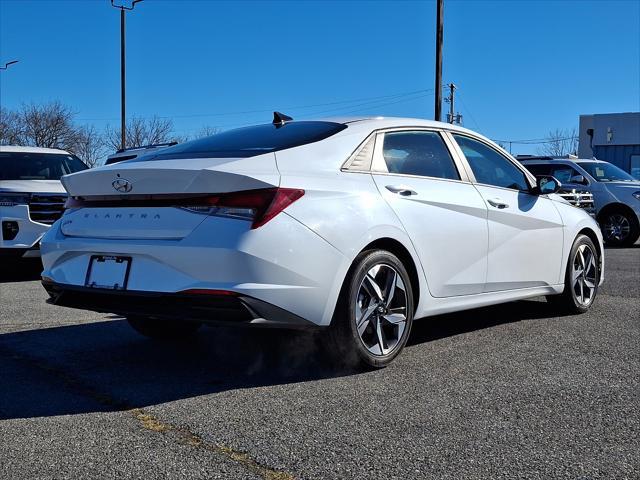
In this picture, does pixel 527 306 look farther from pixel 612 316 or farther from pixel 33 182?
pixel 33 182

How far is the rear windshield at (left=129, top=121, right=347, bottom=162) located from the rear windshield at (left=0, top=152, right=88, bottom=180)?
19.3 ft

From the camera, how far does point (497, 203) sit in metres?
5.64

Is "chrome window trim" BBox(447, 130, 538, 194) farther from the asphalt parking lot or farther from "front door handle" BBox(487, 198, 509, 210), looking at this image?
the asphalt parking lot

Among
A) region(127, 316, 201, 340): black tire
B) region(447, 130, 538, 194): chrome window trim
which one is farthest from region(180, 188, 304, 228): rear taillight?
region(447, 130, 538, 194): chrome window trim

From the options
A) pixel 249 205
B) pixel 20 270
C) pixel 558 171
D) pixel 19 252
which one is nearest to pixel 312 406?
pixel 249 205

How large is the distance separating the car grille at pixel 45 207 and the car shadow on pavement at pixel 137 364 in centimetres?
355

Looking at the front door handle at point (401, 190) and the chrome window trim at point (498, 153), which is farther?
the chrome window trim at point (498, 153)

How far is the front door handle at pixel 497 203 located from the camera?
18.3ft

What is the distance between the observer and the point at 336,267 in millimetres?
4184

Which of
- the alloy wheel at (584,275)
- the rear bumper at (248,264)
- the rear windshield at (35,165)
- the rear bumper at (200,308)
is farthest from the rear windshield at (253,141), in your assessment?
the rear windshield at (35,165)

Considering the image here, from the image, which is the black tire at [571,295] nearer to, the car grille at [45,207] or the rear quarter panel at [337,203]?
the rear quarter panel at [337,203]

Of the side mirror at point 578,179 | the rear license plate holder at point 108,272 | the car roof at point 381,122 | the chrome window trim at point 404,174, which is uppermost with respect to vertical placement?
the car roof at point 381,122

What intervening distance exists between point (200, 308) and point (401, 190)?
1.55 meters

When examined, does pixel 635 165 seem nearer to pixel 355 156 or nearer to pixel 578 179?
pixel 578 179
